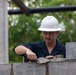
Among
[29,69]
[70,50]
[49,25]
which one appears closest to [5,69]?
[29,69]

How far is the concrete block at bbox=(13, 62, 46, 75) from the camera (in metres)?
4.70

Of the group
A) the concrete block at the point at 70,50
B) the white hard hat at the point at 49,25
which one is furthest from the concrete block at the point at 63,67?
the white hard hat at the point at 49,25

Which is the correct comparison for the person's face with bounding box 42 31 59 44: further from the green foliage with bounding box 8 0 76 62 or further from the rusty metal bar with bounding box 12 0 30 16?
the green foliage with bounding box 8 0 76 62

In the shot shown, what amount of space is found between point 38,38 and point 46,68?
14.7 m

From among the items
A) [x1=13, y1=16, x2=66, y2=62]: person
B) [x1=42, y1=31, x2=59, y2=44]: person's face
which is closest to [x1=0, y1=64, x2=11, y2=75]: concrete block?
[x1=13, y1=16, x2=66, y2=62]: person

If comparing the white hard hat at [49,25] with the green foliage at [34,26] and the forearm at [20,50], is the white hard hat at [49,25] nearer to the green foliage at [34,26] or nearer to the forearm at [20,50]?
the forearm at [20,50]

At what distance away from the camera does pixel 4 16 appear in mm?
9492

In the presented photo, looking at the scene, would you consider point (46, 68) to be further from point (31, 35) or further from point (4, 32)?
point (31, 35)

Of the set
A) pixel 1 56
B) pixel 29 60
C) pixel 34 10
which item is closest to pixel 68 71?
pixel 29 60

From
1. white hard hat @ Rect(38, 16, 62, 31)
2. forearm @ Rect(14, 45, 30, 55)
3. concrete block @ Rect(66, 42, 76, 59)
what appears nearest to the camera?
concrete block @ Rect(66, 42, 76, 59)

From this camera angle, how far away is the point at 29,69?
15.4 ft

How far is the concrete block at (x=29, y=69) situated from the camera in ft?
15.4

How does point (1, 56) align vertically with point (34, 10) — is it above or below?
below

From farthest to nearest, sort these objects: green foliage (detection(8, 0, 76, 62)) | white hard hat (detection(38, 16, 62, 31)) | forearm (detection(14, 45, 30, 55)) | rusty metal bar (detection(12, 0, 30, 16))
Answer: green foliage (detection(8, 0, 76, 62)), rusty metal bar (detection(12, 0, 30, 16)), white hard hat (detection(38, 16, 62, 31)), forearm (detection(14, 45, 30, 55))
